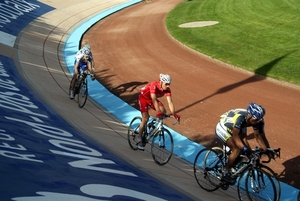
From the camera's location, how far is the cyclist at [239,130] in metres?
7.03

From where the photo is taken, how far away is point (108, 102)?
46.3 ft

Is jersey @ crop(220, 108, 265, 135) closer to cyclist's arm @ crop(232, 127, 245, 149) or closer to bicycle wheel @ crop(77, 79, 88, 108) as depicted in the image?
cyclist's arm @ crop(232, 127, 245, 149)

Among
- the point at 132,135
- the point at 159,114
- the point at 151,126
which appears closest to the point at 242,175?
the point at 159,114

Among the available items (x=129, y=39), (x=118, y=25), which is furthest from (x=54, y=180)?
(x=118, y=25)

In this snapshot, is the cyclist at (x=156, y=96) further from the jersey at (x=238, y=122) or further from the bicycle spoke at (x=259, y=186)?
the bicycle spoke at (x=259, y=186)

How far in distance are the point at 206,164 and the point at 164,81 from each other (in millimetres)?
1793

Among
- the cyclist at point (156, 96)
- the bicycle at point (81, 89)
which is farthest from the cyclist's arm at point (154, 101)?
the bicycle at point (81, 89)

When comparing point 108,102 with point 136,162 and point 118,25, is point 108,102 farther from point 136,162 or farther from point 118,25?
point 118,25

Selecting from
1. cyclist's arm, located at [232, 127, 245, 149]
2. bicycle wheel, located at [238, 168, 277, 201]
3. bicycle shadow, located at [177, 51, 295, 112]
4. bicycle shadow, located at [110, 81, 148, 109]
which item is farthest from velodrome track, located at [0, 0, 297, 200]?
bicycle shadow, located at [177, 51, 295, 112]

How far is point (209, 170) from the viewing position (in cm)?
823

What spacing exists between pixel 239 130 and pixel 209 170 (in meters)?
1.29

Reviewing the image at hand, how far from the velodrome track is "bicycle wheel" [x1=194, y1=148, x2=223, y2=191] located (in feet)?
0.56

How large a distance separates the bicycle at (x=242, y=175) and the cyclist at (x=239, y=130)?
0.45 feet

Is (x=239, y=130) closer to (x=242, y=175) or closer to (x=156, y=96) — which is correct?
(x=242, y=175)
